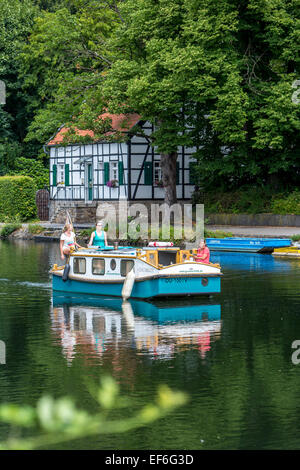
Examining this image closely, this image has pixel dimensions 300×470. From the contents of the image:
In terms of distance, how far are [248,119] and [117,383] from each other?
34702 millimetres

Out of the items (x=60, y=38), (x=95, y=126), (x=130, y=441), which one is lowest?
(x=130, y=441)

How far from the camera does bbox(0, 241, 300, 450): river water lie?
34.9ft

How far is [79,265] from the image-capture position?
24.4 m

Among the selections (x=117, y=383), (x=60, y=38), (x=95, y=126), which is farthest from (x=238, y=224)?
(x=117, y=383)

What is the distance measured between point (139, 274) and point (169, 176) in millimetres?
27971

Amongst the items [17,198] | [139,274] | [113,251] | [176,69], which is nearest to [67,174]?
[17,198]

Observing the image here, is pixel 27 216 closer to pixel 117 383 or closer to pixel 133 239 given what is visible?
pixel 133 239

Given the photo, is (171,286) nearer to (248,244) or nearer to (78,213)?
(248,244)

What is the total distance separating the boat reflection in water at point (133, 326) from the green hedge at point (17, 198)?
36734 millimetres

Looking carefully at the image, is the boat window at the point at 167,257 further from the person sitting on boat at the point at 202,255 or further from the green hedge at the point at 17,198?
the green hedge at the point at 17,198

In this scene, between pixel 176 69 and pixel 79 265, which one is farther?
pixel 176 69

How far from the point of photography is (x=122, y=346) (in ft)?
53.1

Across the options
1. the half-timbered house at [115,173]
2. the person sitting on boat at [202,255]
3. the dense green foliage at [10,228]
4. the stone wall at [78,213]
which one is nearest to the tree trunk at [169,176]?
the half-timbered house at [115,173]

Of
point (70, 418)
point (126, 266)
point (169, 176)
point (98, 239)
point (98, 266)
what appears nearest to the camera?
point (70, 418)
